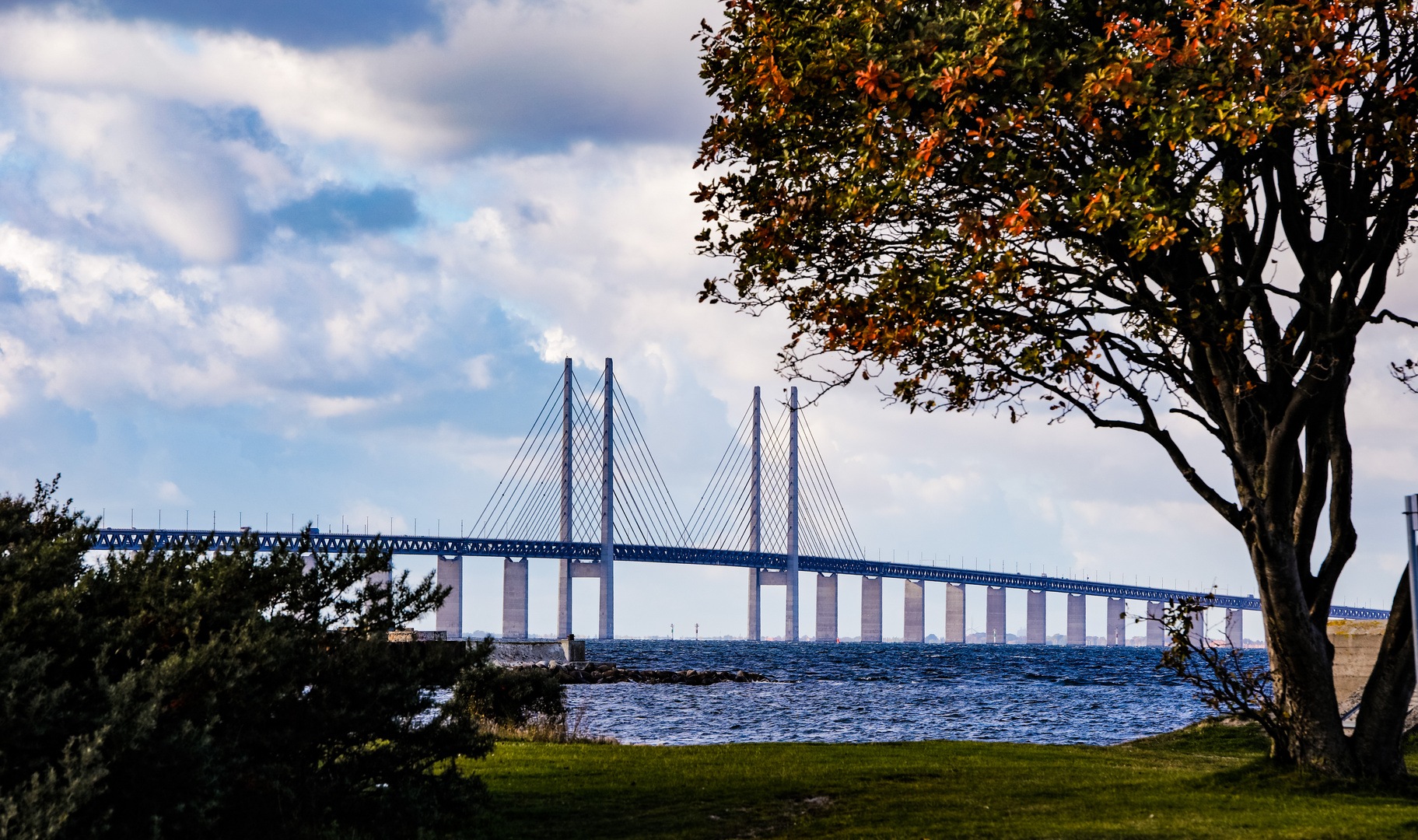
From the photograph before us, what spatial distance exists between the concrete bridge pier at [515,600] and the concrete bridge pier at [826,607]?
1105 inches

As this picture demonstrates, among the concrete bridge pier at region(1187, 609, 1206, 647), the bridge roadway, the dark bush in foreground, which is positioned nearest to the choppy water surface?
the concrete bridge pier at region(1187, 609, 1206, 647)

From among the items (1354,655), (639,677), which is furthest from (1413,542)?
(639,677)

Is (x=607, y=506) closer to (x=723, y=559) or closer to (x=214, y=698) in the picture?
(x=723, y=559)

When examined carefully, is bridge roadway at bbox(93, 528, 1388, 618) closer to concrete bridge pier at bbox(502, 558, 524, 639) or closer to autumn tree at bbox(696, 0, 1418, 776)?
concrete bridge pier at bbox(502, 558, 524, 639)

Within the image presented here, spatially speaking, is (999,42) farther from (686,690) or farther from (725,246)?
(686,690)

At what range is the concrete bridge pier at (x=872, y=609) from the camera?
4540 inches

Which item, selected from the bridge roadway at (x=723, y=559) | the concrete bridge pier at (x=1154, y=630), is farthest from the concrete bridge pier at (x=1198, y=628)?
the concrete bridge pier at (x=1154, y=630)

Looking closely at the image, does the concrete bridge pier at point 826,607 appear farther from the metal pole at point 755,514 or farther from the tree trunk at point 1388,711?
the tree trunk at point 1388,711

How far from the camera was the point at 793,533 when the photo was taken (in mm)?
107250

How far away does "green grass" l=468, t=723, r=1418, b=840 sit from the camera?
920 centimetres

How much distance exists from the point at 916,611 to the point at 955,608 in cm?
491

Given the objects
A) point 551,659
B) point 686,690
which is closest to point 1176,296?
point 686,690

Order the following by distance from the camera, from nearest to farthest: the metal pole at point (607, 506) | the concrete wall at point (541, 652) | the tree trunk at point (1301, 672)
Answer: the tree trunk at point (1301, 672)
the concrete wall at point (541, 652)
the metal pole at point (607, 506)

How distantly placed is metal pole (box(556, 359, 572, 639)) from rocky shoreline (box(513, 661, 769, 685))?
4026 centimetres
